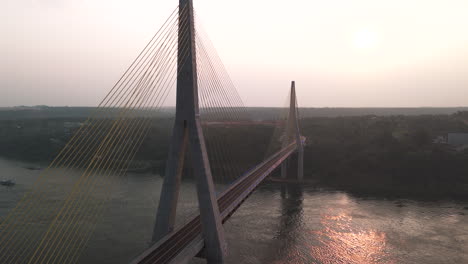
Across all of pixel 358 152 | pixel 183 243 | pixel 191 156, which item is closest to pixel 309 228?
pixel 183 243

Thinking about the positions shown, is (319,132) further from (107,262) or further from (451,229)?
(107,262)

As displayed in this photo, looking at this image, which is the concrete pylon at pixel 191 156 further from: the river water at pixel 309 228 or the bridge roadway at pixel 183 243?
the river water at pixel 309 228

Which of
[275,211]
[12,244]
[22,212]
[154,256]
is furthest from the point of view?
[275,211]

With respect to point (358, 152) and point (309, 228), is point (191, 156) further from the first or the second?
point (358, 152)

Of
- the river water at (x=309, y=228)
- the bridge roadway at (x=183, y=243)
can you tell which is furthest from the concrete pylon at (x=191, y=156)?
the river water at (x=309, y=228)

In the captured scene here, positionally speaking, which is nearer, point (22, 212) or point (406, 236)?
point (406, 236)

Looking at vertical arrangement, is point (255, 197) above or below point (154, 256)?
below

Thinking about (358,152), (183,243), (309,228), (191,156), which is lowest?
(309,228)

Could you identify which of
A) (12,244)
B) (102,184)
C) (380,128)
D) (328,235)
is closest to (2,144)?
(102,184)
